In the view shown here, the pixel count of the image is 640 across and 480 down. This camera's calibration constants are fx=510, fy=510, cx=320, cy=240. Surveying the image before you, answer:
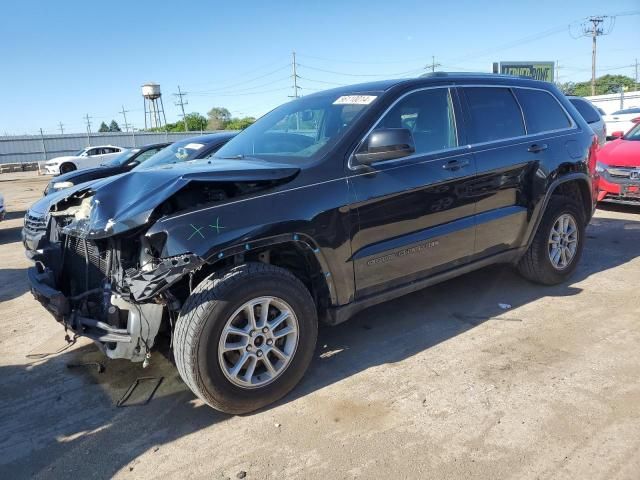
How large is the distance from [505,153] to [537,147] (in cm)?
47

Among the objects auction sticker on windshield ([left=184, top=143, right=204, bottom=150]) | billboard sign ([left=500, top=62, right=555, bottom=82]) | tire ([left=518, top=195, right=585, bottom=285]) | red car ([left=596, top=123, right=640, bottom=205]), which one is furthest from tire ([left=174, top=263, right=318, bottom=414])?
billboard sign ([left=500, top=62, right=555, bottom=82])

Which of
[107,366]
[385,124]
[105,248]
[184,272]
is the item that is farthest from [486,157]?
[107,366]

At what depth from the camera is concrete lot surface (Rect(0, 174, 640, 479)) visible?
259 cm

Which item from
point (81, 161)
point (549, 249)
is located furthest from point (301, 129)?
point (81, 161)

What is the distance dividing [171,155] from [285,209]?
5.37 metres

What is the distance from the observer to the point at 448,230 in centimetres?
388

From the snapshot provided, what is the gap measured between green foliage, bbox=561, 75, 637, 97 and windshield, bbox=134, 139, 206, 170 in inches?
3082

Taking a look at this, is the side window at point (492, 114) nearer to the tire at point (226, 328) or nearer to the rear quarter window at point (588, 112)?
the tire at point (226, 328)

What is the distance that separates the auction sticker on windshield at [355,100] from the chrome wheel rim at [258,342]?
160 centimetres

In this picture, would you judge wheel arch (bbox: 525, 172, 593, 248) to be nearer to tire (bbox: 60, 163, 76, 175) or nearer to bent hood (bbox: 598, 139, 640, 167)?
bent hood (bbox: 598, 139, 640, 167)

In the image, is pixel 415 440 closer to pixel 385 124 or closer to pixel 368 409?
pixel 368 409

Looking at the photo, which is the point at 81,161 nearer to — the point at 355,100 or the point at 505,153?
the point at 355,100

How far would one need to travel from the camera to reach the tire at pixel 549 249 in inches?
185

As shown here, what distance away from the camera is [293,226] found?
10.0 feet
